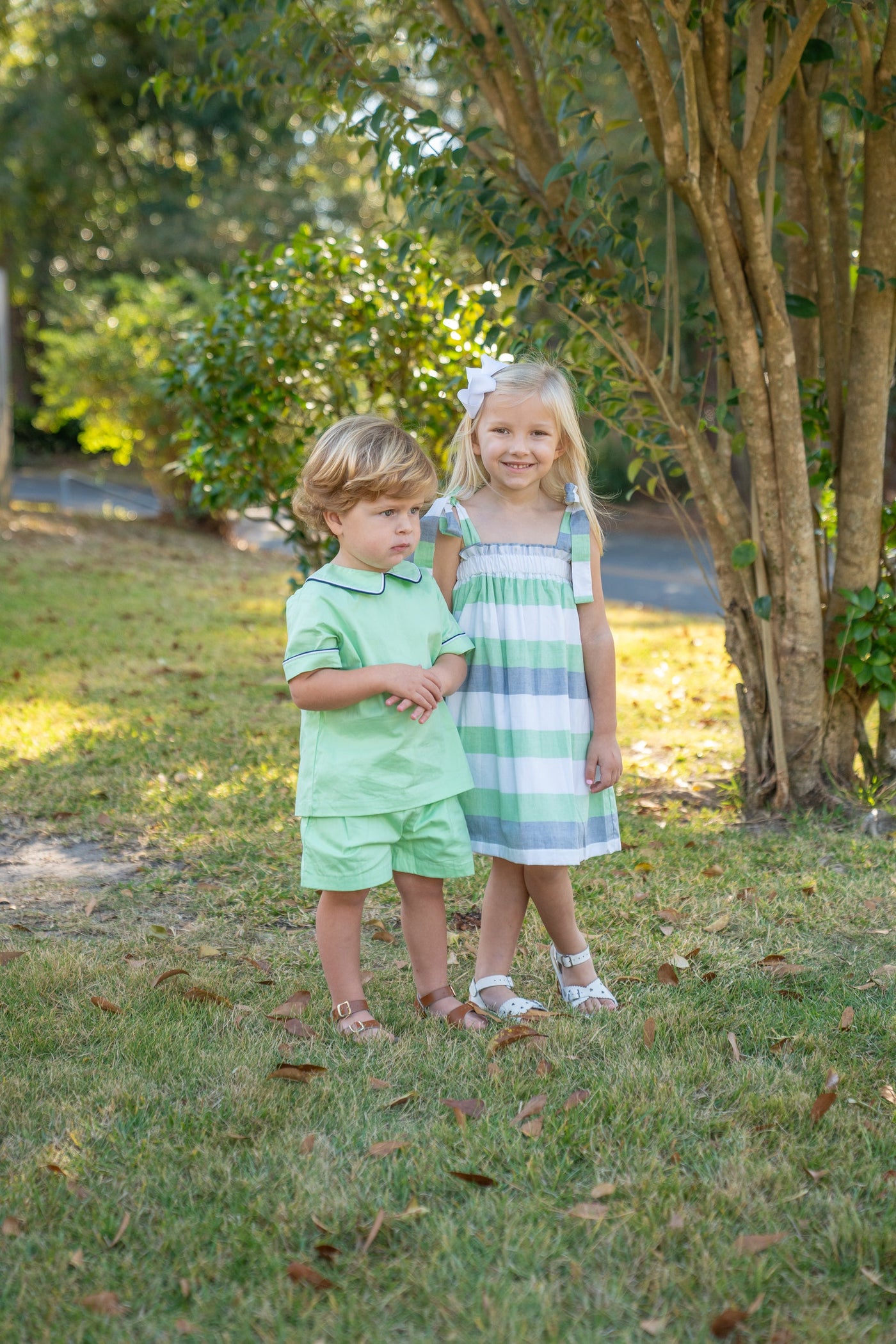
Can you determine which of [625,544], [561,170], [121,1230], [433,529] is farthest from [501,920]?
[625,544]

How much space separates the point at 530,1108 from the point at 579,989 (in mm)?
567

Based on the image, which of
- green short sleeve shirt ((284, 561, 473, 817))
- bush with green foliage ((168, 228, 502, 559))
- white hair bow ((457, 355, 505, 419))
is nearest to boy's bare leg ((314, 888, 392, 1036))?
green short sleeve shirt ((284, 561, 473, 817))

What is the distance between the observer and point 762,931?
3293 millimetres

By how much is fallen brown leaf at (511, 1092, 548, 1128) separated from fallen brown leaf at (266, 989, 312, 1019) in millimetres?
681

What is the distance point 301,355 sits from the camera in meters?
5.37

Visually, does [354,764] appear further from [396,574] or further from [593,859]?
[593,859]

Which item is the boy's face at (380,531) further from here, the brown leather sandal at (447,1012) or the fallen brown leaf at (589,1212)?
the fallen brown leaf at (589,1212)

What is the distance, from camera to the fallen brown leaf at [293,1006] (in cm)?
275

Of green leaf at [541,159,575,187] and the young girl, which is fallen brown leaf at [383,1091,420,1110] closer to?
the young girl

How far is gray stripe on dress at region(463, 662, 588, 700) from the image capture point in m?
2.62

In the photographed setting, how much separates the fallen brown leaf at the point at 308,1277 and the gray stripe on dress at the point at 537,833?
1.03 m

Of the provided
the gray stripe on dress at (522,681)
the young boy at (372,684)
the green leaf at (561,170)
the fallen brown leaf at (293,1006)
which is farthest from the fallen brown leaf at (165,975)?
the green leaf at (561,170)

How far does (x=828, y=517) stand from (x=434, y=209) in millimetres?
1916

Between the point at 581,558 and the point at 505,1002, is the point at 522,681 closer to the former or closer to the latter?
the point at 581,558
